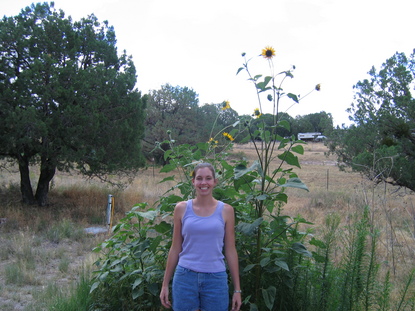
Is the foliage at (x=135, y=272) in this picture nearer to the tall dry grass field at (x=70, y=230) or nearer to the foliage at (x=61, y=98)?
the tall dry grass field at (x=70, y=230)

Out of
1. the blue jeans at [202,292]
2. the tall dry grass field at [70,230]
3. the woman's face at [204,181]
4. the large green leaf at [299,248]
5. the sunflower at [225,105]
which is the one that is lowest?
the tall dry grass field at [70,230]

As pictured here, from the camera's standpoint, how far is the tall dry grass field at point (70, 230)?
4.90m

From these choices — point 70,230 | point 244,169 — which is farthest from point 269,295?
point 70,230

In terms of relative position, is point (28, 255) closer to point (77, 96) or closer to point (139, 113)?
point (77, 96)

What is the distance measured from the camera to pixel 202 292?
2.47 metres

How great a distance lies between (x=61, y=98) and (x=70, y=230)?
3726 mm

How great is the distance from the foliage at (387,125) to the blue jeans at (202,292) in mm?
9333

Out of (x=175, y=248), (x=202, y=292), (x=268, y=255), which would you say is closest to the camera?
(x=202, y=292)

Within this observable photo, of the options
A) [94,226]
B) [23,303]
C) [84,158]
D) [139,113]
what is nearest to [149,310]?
[23,303]

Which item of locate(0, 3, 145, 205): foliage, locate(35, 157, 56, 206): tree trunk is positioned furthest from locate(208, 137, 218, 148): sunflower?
locate(35, 157, 56, 206): tree trunk

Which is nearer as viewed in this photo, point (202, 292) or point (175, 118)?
point (202, 292)

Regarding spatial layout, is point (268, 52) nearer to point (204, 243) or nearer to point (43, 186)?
point (204, 243)

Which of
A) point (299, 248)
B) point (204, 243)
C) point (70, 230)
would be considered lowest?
point (70, 230)

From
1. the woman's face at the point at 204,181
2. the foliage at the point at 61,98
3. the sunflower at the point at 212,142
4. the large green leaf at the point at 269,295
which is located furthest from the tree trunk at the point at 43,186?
the large green leaf at the point at 269,295
